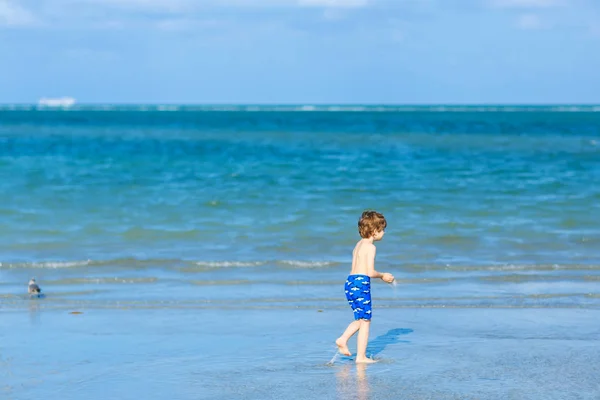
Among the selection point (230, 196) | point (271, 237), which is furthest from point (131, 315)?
point (230, 196)

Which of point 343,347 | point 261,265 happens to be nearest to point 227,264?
point 261,265

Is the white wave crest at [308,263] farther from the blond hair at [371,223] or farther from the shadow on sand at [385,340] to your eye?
the blond hair at [371,223]

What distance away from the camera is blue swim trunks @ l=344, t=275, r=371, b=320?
22.4 feet

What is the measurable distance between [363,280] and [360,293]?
10cm

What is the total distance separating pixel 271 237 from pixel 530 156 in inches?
933

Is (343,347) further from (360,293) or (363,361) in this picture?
(360,293)

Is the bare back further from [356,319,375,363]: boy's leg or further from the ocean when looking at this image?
the ocean

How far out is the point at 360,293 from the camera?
684 centimetres

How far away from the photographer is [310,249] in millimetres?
13266

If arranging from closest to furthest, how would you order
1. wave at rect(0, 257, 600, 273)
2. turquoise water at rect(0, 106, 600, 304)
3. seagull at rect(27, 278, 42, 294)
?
seagull at rect(27, 278, 42, 294), turquoise water at rect(0, 106, 600, 304), wave at rect(0, 257, 600, 273)

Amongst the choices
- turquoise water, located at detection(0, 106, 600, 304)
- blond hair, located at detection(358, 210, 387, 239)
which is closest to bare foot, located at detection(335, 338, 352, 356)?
blond hair, located at detection(358, 210, 387, 239)

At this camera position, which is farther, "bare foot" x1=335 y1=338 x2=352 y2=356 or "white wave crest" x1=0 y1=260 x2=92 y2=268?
"white wave crest" x1=0 y1=260 x2=92 y2=268

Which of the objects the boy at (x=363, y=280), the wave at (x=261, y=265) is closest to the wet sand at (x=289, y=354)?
the boy at (x=363, y=280)

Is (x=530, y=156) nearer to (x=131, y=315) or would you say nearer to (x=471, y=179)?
(x=471, y=179)
